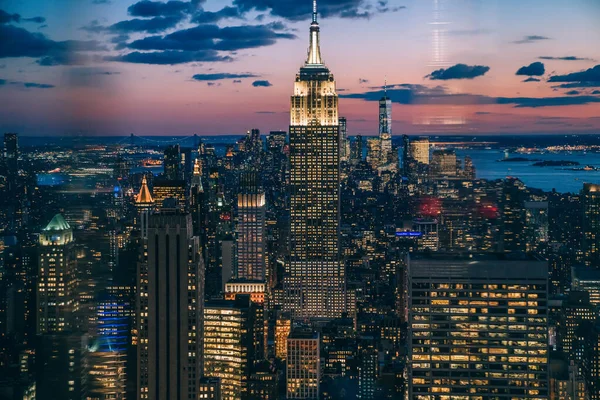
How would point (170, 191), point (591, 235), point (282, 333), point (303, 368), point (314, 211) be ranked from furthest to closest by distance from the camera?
point (314, 211), point (282, 333), point (303, 368), point (591, 235), point (170, 191)

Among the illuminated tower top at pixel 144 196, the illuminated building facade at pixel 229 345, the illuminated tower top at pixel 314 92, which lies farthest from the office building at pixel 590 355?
the illuminated tower top at pixel 144 196

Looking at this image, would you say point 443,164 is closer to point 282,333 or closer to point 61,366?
point 61,366

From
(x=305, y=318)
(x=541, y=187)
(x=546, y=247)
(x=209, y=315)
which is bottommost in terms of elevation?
(x=305, y=318)

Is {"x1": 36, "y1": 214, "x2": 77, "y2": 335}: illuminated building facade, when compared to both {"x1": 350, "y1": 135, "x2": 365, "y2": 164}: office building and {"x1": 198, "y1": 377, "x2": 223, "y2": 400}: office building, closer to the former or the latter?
{"x1": 198, "y1": 377, "x2": 223, "y2": 400}: office building

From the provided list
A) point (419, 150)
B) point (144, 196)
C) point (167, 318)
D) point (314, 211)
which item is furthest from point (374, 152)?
point (314, 211)

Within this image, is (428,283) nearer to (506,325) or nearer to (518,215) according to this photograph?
(506,325)

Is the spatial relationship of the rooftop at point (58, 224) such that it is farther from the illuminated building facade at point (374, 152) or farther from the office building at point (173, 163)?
the illuminated building facade at point (374, 152)

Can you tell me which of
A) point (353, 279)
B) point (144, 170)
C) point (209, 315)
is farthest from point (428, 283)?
point (353, 279)
